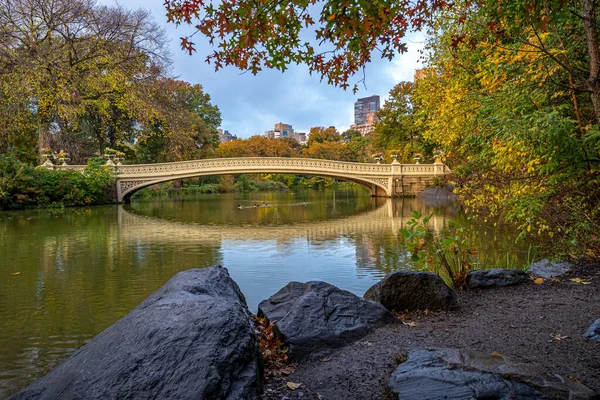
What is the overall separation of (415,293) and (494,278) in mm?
1102

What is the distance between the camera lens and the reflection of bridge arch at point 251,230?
8336 millimetres

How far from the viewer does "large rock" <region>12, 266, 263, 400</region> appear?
148 centimetres

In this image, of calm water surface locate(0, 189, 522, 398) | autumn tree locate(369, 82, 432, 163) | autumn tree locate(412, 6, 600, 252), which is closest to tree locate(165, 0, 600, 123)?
autumn tree locate(412, 6, 600, 252)

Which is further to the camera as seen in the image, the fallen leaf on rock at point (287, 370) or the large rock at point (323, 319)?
the large rock at point (323, 319)

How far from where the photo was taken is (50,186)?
15.3 metres

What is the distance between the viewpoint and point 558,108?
476cm

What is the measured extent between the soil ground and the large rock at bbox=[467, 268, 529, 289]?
0.27 metres

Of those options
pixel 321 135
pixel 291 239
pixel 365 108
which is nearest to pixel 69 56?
pixel 291 239

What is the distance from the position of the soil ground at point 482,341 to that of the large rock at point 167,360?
0.31m

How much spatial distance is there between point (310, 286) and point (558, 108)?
12.3ft

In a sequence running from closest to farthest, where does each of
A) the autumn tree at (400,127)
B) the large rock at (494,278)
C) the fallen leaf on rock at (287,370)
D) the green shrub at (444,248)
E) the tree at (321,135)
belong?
the fallen leaf on rock at (287,370), the green shrub at (444,248), the large rock at (494,278), the autumn tree at (400,127), the tree at (321,135)

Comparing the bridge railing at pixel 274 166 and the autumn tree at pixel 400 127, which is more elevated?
the autumn tree at pixel 400 127

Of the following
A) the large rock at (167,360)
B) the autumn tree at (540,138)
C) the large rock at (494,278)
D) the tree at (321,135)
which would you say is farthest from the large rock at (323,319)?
the tree at (321,135)

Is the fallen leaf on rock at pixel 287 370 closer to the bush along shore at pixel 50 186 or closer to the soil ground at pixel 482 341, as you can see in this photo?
the soil ground at pixel 482 341
